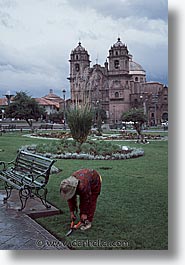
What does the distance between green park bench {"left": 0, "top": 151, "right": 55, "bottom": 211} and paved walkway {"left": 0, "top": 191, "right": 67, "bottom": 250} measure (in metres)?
0.42

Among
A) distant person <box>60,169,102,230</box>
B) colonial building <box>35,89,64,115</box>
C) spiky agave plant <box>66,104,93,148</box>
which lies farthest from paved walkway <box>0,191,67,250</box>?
spiky agave plant <box>66,104,93,148</box>

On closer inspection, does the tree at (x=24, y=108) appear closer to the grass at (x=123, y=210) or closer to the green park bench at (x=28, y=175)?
the grass at (x=123, y=210)

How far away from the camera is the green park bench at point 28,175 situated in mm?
4508

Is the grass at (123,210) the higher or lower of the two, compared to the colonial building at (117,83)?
lower

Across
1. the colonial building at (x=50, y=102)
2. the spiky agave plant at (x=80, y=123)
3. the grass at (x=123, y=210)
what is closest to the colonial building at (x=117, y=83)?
the colonial building at (x=50, y=102)

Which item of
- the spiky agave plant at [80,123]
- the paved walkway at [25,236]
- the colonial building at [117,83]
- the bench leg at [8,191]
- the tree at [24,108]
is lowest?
the paved walkway at [25,236]

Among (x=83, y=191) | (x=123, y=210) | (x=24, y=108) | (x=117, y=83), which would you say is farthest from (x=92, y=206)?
(x=24, y=108)

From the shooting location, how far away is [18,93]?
5.34 m

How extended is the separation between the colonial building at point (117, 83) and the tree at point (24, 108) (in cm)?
64

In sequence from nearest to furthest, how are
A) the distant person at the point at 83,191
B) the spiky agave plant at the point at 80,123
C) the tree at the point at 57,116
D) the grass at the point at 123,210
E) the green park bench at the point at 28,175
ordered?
1. the distant person at the point at 83,191
2. the grass at the point at 123,210
3. the green park bench at the point at 28,175
4. the tree at the point at 57,116
5. the spiky agave plant at the point at 80,123

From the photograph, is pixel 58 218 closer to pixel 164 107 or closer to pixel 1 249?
pixel 1 249

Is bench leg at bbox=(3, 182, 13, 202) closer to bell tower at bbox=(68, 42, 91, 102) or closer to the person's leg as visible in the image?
the person's leg

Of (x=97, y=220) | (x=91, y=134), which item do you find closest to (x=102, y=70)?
(x=97, y=220)

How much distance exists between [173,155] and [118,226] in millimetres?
1064
